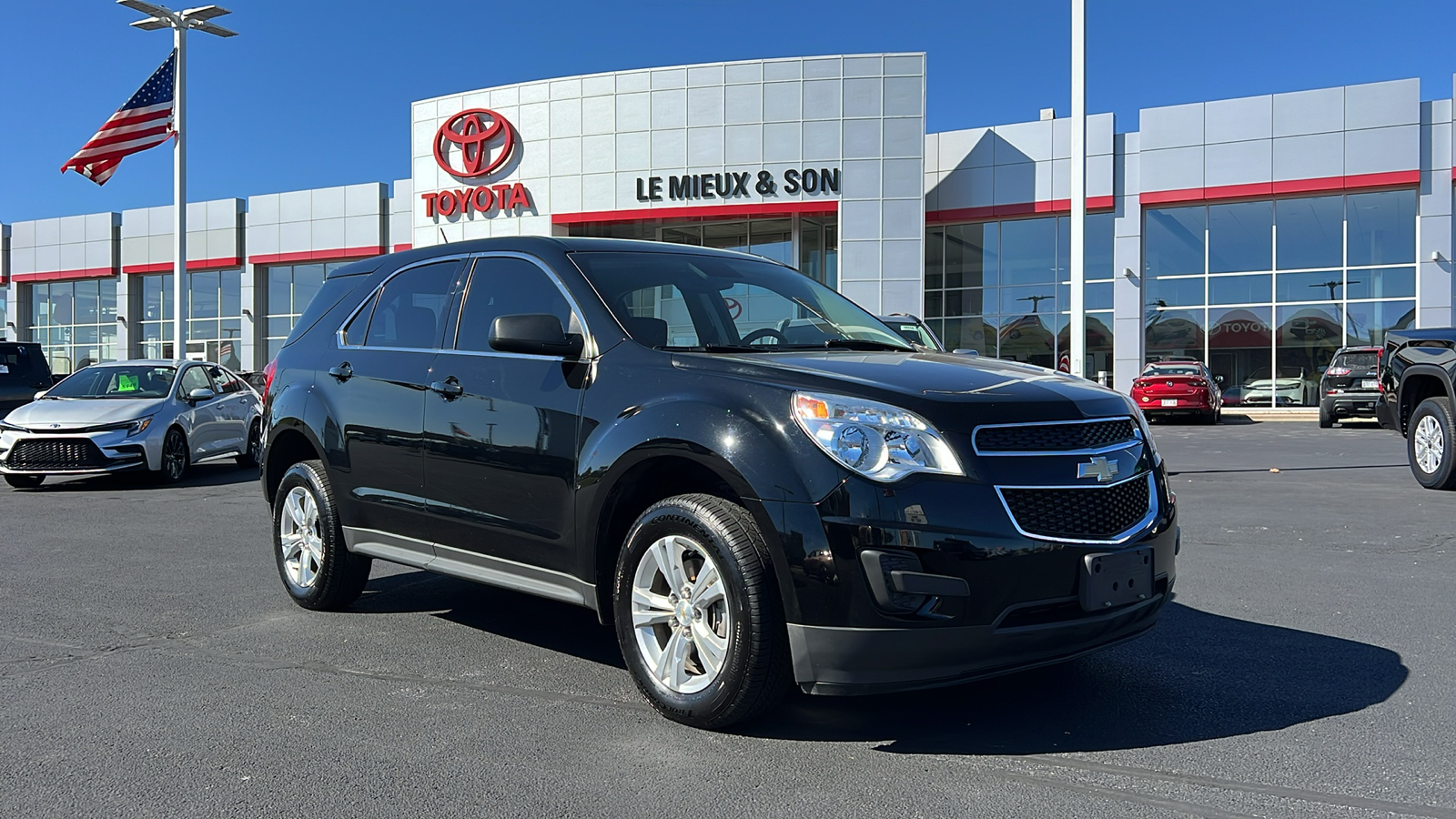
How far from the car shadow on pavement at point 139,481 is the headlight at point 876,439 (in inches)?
394

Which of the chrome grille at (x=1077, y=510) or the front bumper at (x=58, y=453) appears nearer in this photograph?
the chrome grille at (x=1077, y=510)

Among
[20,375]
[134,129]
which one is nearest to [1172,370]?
[20,375]

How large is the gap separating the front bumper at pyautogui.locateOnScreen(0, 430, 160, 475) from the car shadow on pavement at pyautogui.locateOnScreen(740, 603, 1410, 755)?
1069 centimetres

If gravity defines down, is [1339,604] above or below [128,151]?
below

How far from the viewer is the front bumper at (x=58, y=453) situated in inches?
475

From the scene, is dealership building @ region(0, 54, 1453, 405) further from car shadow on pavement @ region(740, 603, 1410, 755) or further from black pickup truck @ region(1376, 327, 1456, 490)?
car shadow on pavement @ region(740, 603, 1410, 755)

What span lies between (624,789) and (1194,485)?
34.0ft

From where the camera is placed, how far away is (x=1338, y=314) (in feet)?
96.7

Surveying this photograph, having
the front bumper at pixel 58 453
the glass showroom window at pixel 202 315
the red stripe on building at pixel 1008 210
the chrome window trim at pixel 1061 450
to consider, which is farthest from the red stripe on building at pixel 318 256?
the chrome window trim at pixel 1061 450

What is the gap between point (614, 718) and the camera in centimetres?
393

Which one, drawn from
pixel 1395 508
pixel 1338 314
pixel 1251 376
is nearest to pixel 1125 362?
pixel 1251 376

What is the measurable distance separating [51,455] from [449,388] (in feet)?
31.2

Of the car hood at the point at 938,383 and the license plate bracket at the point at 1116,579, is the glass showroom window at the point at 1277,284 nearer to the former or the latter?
the car hood at the point at 938,383

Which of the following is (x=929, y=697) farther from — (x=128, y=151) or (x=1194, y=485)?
(x=128, y=151)
